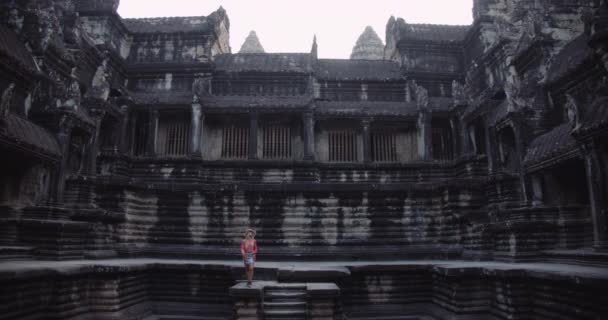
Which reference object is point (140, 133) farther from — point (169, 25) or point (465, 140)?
point (465, 140)

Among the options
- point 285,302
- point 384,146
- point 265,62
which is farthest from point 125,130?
point 285,302

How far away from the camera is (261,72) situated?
2019 cm

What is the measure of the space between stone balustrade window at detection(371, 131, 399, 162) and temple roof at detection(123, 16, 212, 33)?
10890 millimetres

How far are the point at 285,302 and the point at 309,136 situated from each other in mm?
10034

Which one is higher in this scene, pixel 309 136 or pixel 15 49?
pixel 15 49

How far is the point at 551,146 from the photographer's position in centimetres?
1148

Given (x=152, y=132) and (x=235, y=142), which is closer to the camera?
(x=152, y=132)

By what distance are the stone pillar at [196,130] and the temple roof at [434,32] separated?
11.8 meters

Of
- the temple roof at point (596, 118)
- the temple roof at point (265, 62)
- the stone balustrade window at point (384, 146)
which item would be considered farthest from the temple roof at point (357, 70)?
the temple roof at point (596, 118)

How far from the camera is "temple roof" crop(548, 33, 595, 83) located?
37.7 ft

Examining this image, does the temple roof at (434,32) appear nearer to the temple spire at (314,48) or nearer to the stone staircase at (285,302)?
the temple spire at (314,48)

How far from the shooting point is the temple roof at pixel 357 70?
20562 mm

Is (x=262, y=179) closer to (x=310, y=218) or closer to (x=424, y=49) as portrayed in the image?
(x=310, y=218)

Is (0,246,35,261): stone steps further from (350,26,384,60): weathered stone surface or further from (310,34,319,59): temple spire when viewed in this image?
(350,26,384,60): weathered stone surface
